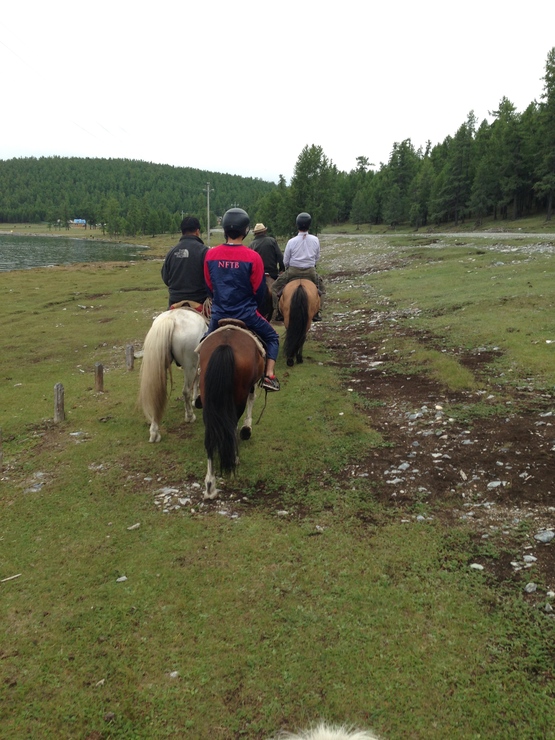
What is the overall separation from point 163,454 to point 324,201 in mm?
63063

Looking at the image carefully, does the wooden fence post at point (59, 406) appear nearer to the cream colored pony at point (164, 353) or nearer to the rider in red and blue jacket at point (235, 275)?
the cream colored pony at point (164, 353)

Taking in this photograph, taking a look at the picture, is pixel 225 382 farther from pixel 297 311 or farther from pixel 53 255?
pixel 53 255

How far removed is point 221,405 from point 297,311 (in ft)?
21.7

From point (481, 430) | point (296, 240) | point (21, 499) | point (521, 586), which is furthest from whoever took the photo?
point (296, 240)

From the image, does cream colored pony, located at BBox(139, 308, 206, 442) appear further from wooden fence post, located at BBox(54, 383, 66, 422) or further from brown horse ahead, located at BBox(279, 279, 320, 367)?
brown horse ahead, located at BBox(279, 279, 320, 367)

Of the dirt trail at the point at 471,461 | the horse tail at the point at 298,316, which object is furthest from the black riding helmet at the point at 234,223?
the horse tail at the point at 298,316

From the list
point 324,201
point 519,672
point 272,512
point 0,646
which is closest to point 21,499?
point 0,646

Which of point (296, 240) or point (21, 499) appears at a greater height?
point (296, 240)

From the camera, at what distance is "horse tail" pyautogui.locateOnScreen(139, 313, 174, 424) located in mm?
7895

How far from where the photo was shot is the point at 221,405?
5914mm

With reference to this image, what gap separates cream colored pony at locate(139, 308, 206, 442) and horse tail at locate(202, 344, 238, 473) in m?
2.01

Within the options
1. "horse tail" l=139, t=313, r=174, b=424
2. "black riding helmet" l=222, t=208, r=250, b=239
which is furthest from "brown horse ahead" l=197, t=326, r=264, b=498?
"horse tail" l=139, t=313, r=174, b=424

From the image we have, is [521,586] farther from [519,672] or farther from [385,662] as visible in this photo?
[385,662]

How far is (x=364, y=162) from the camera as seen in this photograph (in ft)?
502
